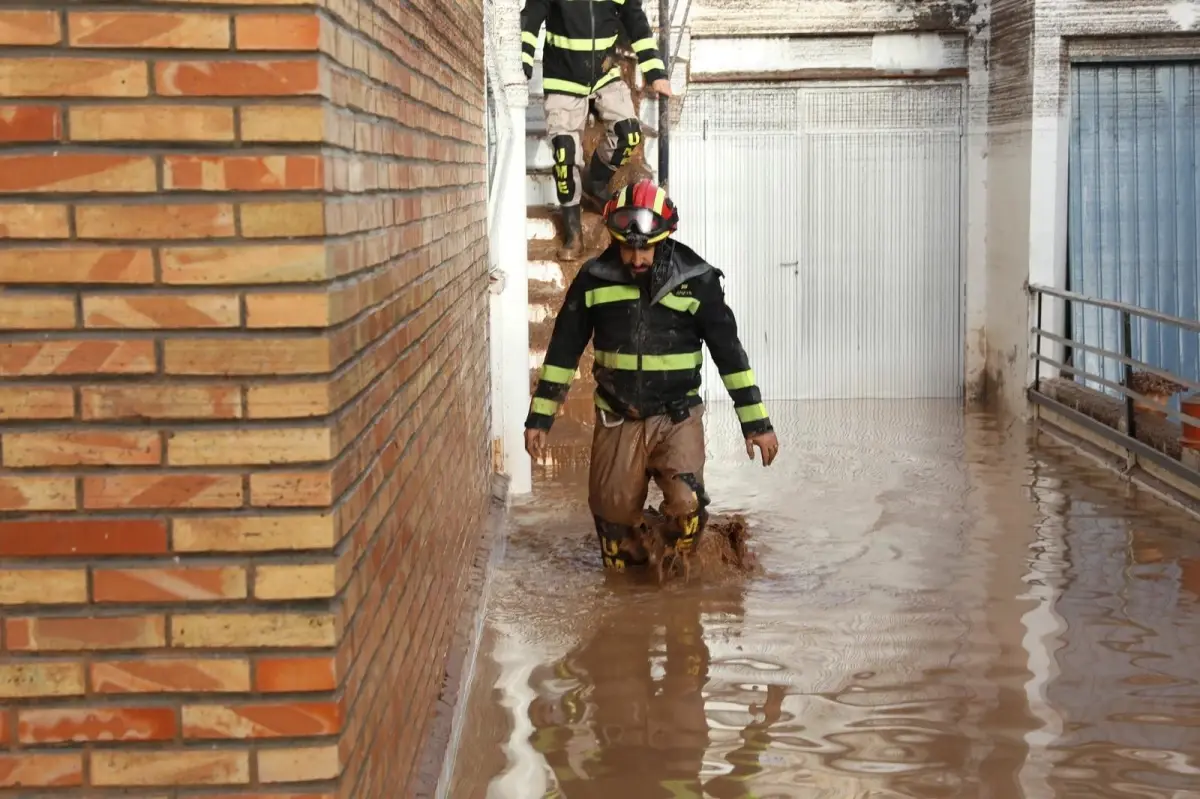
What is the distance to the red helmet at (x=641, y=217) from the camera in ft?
24.4

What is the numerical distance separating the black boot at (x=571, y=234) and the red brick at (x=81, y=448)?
8692 mm

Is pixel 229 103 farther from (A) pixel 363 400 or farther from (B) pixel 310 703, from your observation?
(B) pixel 310 703

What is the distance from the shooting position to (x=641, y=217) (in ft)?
24.5

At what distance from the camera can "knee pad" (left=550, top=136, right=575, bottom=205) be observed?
11.3 m

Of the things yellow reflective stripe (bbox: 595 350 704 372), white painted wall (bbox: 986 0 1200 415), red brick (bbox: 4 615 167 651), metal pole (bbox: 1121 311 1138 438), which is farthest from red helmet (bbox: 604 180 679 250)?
white painted wall (bbox: 986 0 1200 415)

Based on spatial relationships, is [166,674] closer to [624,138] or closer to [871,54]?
[624,138]

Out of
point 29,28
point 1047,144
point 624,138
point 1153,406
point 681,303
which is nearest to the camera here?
point 29,28

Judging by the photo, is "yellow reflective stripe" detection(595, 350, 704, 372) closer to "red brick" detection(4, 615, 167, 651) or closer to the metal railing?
the metal railing

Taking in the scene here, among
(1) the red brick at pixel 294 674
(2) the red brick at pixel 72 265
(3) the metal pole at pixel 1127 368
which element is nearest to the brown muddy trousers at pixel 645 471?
(3) the metal pole at pixel 1127 368

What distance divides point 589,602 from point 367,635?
4.17 m

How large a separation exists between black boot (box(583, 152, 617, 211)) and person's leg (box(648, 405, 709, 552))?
13.9 feet

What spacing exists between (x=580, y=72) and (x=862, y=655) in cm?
588

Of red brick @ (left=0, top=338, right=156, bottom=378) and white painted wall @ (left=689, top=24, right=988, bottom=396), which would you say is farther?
white painted wall @ (left=689, top=24, right=988, bottom=396)

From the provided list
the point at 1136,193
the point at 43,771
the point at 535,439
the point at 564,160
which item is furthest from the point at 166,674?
the point at 1136,193
